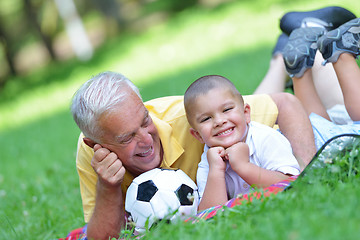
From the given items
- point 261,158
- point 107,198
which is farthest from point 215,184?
point 107,198

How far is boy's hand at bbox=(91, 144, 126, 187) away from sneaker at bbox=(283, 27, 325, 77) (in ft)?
5.44

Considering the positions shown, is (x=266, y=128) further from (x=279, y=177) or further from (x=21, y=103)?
(x=21, y=103)

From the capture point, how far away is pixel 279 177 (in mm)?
2959

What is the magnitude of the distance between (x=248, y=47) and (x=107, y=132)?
315 inches

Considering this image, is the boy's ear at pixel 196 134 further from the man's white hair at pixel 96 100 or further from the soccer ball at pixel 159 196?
the man's white hair at pixel 96 100

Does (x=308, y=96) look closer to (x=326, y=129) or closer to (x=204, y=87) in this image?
(x=326, y=129)

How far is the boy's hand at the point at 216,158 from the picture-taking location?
3.03m

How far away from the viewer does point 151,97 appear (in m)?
8.66

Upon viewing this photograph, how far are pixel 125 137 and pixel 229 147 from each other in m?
0.67

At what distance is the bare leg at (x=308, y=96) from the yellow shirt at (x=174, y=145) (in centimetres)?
53

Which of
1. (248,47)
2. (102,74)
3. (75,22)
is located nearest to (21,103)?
(75,22)

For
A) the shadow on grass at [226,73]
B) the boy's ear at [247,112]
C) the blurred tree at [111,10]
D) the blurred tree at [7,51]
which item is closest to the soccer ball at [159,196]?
the boy's ear at [247,112]

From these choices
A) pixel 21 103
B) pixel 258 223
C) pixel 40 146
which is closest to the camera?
pixel 258 223

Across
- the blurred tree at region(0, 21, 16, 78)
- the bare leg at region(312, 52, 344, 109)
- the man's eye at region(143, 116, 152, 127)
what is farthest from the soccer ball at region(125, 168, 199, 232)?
the blurred tree at region(0, 21, 16, 78)
